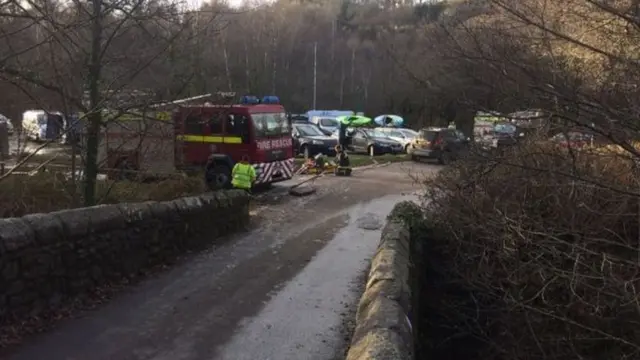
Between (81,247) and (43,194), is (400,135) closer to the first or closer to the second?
(43,194)

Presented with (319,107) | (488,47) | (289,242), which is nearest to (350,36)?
(319,107)

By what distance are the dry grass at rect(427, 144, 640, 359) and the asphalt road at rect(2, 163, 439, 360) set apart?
1849 mm

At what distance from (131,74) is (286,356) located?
5.91 meters

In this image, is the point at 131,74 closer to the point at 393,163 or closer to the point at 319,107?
the point at 393,163

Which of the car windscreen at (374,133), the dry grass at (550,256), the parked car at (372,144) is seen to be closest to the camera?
the dry grass at (550,256)

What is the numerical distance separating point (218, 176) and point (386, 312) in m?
13.9

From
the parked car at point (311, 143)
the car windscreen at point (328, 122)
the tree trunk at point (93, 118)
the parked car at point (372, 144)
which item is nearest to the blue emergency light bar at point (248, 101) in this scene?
the tree trunk at point (93, 118)

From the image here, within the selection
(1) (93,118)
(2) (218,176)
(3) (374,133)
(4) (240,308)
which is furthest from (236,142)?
(3) (374,133)

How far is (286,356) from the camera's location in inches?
233

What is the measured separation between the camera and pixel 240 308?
743 cm

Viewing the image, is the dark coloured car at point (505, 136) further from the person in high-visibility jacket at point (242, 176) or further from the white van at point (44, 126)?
the person in high-visibility jacket at point (242, 176)

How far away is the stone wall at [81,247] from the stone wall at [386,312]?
320 centimetres

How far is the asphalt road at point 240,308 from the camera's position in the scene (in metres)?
5.92

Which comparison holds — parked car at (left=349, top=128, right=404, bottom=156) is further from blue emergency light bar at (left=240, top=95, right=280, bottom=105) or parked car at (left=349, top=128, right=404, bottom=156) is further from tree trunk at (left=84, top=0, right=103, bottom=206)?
tree trunk at (left=84, top=0, right=103, bottom=206)
